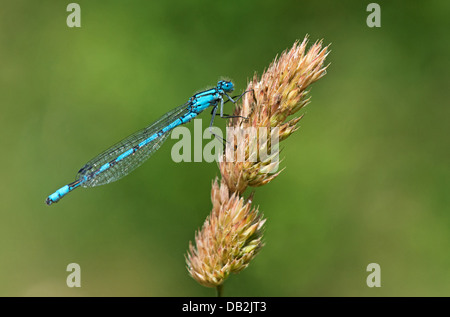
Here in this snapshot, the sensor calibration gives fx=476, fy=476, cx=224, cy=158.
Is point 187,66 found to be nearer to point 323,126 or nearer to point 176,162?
point 176,162

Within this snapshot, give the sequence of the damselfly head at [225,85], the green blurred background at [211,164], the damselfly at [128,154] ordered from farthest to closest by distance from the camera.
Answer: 1. the green blurred background at [211,164]
2. the damselfly at [128,154]
3. the damselfly head at [225,85]

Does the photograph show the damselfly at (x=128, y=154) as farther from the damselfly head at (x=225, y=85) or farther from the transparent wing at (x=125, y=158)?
the damselfly head at (x=225, y=85)

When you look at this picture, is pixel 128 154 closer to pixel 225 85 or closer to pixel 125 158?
pixel 125 158

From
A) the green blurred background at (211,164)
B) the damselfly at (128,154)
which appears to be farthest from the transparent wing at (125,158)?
the green blurred background at (211,164)

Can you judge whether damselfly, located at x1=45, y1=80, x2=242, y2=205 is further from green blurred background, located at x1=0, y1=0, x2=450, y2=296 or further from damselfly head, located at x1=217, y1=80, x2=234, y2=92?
green blurred background, located at x1=0, y1=0, x2=450, y2=296

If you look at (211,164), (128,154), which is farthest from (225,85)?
(211,164)
